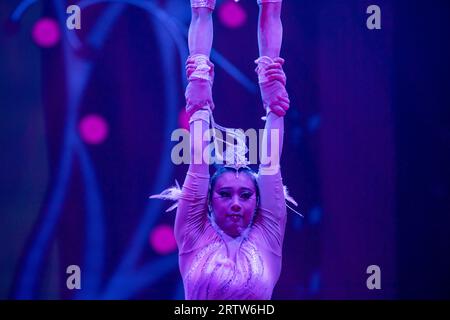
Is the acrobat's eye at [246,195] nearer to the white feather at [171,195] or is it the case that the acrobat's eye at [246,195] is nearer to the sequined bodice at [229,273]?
the sequined bodice at [229,273]

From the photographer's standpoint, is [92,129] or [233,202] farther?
[92,129]

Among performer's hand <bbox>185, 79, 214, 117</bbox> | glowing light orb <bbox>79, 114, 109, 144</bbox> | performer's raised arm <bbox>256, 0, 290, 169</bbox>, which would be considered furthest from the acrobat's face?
glowing light orb <bbox>79, 114, 109, 144</bbox>

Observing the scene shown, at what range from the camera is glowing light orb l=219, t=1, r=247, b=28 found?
246cm

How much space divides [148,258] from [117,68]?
0.78 meters

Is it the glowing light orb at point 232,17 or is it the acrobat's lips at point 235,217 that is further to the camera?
the glowing light orb at point 232,17

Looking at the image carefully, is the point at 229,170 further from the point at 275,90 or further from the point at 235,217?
the point at 275,90

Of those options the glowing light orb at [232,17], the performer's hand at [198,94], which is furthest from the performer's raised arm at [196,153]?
the glowing light orb at [232,17]

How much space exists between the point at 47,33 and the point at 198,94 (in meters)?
0.73

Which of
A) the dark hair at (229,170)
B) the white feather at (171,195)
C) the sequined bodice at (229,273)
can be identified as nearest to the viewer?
the sequined bodice at (229,273)

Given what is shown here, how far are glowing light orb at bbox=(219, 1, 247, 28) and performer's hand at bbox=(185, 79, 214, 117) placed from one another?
37cm

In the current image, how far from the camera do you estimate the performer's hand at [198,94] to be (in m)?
2.21

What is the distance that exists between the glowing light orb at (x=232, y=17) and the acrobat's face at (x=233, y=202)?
0.65 metres

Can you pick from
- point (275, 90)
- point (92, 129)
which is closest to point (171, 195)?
point (92, 129)

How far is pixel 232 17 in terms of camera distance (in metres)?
2.46
